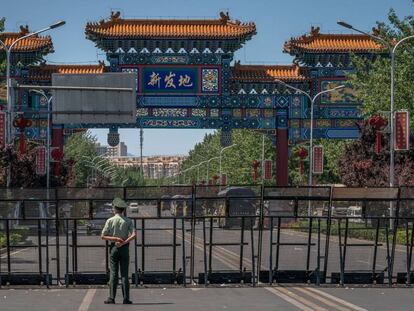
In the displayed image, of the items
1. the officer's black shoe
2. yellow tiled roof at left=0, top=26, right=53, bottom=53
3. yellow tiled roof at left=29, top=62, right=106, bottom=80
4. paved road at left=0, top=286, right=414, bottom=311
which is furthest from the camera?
yellow tiled roof at left=0, top=26, right=53, bottom=53

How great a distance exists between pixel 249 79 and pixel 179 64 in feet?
14.1

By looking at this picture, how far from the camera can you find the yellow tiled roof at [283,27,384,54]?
200 feet

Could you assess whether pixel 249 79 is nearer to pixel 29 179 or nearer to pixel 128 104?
pixel 29 179

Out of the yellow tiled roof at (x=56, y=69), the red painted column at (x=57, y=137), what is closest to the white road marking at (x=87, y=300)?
the red painted column at (x=57, y=137)

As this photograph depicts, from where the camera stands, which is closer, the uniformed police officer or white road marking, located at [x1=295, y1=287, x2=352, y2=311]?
white road marking, located at [x1=295, y1=287, x2=352, y2=311]

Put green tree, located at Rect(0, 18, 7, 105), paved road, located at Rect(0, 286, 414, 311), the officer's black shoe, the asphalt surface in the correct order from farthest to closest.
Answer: green tree, located at Rect(0, 18, 7, 105) < the officer's black shoe < the asphalt surface < paved road, located at Rect(0, 286, 414, 311)

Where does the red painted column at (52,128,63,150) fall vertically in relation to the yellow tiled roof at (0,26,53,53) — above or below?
below

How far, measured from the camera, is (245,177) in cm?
9075

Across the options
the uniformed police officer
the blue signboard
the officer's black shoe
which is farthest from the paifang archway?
the officer's black shoe

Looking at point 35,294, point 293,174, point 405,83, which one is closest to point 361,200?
point 35,294

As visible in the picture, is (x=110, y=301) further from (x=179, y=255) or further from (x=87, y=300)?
(x=179, y=255)

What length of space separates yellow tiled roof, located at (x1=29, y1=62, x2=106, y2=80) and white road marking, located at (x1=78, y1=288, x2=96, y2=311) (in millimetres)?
41474

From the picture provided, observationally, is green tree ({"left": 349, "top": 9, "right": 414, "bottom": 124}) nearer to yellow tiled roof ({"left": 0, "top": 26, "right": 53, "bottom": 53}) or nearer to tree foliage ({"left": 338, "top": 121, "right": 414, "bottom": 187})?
tree foliage ({"left": 338, "top": 121, "right": 414, "bottom": 187})

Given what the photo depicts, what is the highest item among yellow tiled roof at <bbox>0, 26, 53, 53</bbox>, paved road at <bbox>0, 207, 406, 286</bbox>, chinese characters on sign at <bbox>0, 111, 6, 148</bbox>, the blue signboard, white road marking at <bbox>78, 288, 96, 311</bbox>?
yellow tiled roof at <bbox>0, 26, 53, 53</bbox>
